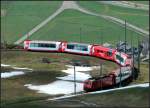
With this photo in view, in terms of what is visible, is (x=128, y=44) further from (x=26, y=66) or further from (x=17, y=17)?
(x=17, y=17)

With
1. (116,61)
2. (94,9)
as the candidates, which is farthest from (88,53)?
(94,9)

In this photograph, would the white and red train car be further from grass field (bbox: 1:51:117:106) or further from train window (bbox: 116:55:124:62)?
grass field (bbox: 1:51:117:106)

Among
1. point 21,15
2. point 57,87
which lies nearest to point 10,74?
point 57,87

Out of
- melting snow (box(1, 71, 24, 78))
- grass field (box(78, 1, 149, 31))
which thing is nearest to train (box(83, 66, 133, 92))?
melting snow (box(1, 71, 24, 78))

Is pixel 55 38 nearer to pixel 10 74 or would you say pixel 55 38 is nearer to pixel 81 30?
pixel 81 30

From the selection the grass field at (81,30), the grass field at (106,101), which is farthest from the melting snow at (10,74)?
the grass field at (81,30)
